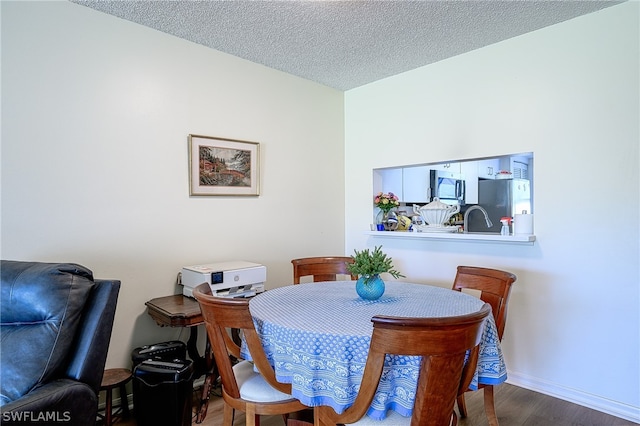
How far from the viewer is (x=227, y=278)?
102 inches

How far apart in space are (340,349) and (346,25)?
86.0 inches

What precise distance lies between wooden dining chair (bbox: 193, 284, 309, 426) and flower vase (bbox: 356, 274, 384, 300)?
61 centimetres

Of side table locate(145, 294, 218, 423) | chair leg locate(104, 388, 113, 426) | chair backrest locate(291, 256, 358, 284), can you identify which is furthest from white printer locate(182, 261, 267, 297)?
chair leg locate(104, 388, 113, 426)

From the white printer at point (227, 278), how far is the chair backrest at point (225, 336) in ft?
2.76

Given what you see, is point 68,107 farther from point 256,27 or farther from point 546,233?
point 546,233

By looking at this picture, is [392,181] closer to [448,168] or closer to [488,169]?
[448,168]

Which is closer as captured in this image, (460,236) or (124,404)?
(124,404)

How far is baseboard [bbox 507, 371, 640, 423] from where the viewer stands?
91.8 inches

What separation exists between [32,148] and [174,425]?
1824 mm

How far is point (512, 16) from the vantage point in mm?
2502

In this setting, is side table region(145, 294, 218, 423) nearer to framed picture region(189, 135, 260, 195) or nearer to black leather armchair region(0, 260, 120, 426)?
black leather armchair region(0, 260, 120, 426)

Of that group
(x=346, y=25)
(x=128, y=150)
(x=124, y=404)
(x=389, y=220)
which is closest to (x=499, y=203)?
(x=389, y=220)

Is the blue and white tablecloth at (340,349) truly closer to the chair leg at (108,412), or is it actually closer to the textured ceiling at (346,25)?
the chair leg at (108,412)

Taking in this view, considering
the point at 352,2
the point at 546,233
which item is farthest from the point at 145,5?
the point at 546,233
